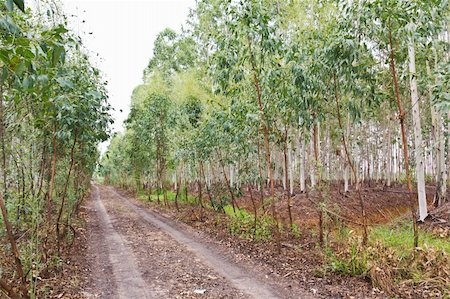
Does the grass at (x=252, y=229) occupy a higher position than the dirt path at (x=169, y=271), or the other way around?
the grass at (x=252, y=229)

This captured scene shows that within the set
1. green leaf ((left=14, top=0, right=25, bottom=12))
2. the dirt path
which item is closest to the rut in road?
the dirt path

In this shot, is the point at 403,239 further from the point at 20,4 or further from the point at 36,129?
the point at 20,4

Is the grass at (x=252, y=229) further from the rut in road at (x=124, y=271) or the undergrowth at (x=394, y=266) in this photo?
the rut in road at (x=124, y=271)

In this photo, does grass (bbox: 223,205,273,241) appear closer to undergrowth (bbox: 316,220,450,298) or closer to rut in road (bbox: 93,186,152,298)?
undergrowth (bbox: 316,220,450,298)

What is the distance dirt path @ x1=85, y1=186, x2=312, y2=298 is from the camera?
5.56 meters

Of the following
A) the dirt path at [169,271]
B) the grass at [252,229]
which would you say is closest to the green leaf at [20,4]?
the dirt path at [169,271]

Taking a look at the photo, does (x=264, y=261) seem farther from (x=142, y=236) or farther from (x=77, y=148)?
(x=77, y=148)

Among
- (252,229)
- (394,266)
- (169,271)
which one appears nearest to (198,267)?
(169,271)

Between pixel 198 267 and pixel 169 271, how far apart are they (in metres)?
0.62

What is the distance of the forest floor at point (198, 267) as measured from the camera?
5555 mm

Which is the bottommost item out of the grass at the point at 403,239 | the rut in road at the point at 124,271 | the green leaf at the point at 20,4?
the rut in road at the point at 124,271

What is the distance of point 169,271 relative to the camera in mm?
6785

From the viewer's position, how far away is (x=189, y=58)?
24812 millimetres

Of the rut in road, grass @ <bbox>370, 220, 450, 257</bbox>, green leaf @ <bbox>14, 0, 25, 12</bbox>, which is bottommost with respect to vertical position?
the rut in road
